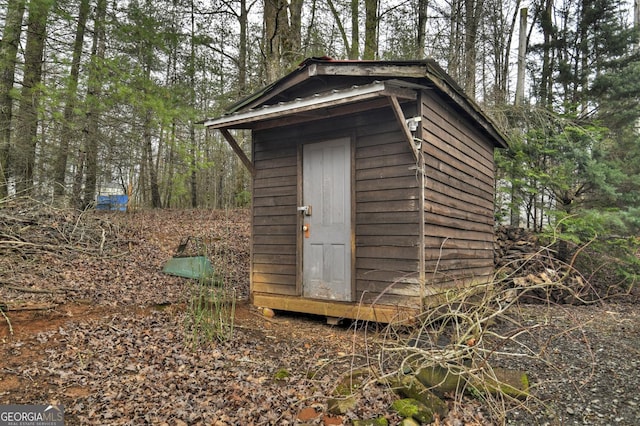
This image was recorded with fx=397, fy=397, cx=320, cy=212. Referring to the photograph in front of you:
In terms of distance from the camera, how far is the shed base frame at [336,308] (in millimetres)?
4402

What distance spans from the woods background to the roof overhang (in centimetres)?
374

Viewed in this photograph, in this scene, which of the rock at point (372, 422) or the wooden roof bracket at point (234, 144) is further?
the wooden roof bracket at point (234, 144)

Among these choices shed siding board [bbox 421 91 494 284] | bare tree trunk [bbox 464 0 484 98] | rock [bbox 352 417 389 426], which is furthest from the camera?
bare tree trunk [bbox 464 0 484 98]

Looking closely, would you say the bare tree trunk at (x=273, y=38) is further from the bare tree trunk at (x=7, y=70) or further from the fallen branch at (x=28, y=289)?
the fallen branch at (x=28, y=289)

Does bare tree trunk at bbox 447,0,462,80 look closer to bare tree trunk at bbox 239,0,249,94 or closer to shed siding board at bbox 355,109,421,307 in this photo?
bare tree trunk at bbox 239,0,249,94

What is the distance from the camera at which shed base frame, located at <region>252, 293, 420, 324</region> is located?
4.40 metres

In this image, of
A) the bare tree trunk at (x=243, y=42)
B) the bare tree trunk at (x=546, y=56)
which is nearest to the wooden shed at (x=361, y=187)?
the bare tree trunk at (x=243, y=42)

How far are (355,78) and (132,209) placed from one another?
8710 mm

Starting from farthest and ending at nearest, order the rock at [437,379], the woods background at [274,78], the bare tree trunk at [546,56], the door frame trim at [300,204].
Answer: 1. the bare tree trunk at [546,56]
2. the woods background at [274,78]
3. the door frame trim at [300,204]
4. the rock at [437,379]

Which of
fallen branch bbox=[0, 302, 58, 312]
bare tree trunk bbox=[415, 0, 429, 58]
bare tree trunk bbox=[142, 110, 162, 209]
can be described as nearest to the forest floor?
fallen branch bbox=[0, 302, 58, 312]

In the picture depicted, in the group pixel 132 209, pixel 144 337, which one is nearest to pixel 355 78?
pixel 144 337

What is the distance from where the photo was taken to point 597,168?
768 cm

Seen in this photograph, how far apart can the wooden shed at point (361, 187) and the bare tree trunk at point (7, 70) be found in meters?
5.14

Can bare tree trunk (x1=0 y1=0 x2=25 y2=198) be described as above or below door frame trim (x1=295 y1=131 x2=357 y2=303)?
above
